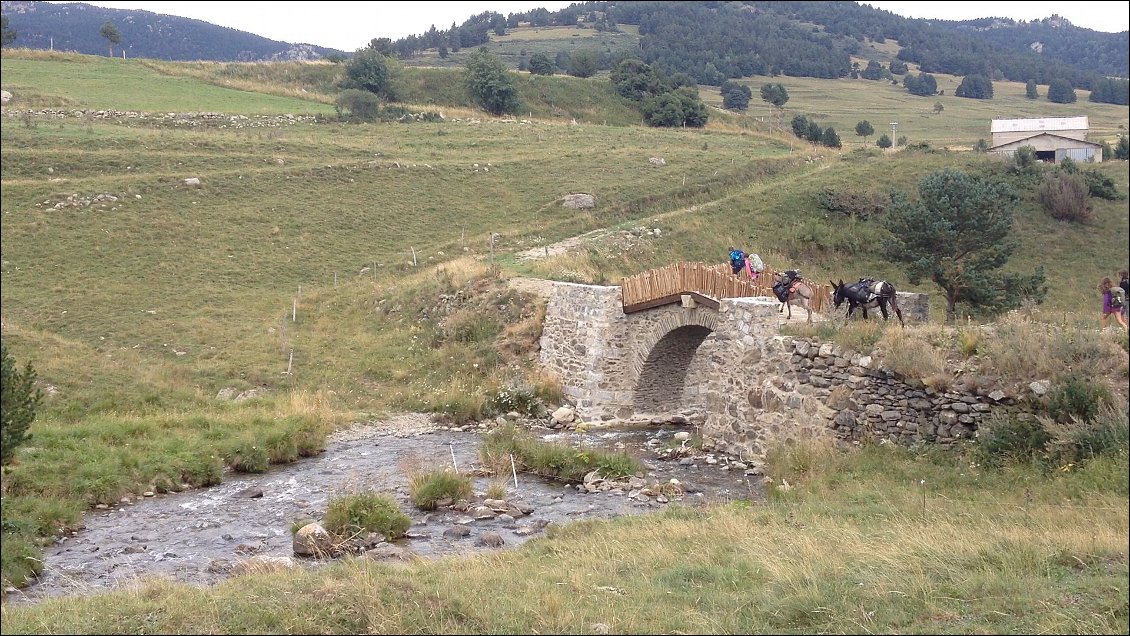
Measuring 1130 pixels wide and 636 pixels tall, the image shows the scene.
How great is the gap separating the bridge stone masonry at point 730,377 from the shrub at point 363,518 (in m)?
7.11

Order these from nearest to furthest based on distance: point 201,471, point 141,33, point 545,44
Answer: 1. point 201,471
2. point 545,44
3. point 141,33

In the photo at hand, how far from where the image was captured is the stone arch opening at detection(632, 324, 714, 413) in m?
22.8

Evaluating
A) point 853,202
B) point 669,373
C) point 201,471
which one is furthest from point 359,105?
point 201,471

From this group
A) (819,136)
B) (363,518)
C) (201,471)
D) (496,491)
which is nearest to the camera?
(363,518)

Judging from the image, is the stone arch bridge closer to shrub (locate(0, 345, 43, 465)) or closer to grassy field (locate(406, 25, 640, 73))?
shrub (locate(0, 345, 43, 465))

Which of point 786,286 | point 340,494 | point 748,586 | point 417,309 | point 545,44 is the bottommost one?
point 340,494

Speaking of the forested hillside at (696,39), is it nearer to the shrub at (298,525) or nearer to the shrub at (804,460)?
the shrub at (804,460)

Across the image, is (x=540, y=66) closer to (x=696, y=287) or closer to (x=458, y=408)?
(x=458, y=408)

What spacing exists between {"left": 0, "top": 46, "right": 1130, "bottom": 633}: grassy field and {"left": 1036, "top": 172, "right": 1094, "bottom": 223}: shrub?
101 cm

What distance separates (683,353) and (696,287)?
3.26m

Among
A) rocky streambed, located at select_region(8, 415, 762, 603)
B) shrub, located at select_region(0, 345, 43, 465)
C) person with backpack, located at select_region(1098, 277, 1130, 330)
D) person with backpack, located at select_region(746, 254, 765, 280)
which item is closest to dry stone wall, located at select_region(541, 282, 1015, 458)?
rocky streambed, located at select_region(8, 415, 762, 603)

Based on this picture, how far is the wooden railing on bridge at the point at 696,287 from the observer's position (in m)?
19.5

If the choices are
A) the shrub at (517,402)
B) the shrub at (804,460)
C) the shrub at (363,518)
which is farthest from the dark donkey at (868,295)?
the shrub at (363,518)

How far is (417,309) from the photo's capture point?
28.6 meters
